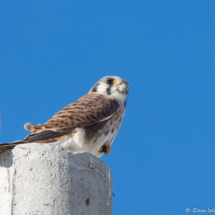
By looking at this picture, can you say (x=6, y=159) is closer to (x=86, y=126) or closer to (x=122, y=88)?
(x=86, y=126)

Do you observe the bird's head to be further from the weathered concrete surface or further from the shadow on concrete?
the shadow on concrete

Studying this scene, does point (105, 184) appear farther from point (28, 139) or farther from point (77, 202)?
point (28, 139)

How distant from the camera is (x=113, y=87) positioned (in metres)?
5.60

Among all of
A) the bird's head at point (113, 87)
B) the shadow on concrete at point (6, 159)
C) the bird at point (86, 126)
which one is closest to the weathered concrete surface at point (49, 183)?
the shadow on concrete at point (6, 159)

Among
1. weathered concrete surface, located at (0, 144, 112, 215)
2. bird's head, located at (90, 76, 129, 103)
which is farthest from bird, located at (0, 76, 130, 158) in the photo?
weathered concrete surface, located at (0, 144, 112, 215)

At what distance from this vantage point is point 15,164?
3.13m

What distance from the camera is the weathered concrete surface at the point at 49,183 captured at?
2.98 meters

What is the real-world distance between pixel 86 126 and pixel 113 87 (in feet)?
4.47

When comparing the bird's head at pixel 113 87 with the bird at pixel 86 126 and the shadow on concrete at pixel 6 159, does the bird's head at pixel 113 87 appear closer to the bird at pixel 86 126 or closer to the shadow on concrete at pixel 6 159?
the bird at pixel 86 126

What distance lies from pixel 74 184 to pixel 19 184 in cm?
39

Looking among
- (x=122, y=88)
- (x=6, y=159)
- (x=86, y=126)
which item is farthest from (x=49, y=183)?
(x=122, y=88)

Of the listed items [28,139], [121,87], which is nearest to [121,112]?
[121,87]

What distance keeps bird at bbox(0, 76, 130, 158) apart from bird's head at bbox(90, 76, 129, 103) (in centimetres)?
6

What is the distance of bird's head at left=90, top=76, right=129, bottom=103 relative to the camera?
216 inches
